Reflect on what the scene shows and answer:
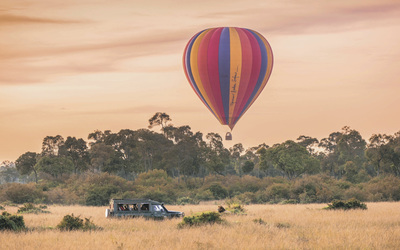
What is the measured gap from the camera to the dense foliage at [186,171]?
63.2 m

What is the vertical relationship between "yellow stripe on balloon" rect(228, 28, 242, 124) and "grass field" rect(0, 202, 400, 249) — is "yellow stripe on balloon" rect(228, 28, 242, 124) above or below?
above

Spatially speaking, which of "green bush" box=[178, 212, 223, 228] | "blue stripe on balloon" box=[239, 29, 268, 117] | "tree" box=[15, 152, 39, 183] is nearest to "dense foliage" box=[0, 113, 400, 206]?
"tree" box=[15, 152, 39, 183]

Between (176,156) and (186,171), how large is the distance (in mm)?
5120

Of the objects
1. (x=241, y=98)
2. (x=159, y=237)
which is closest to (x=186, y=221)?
(x=159, y=237)

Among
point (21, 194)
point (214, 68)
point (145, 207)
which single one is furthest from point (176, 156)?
point (145, 207)

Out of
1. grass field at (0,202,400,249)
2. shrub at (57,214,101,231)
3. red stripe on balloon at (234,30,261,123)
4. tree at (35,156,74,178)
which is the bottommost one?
grass field at (0,202,400,249)

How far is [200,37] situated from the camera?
48.7 meters

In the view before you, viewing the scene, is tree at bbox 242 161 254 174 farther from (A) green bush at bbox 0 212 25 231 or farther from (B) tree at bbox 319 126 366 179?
(A) green bush at bbox 0 212 25 231

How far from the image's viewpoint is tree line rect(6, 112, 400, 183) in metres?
97.7

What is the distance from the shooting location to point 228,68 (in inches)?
1853

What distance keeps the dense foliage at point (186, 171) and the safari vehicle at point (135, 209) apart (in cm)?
3188

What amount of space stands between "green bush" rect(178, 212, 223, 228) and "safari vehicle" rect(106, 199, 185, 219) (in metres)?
2.15

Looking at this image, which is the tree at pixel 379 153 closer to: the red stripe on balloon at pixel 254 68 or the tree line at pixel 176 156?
the tree line at pixel 176 156

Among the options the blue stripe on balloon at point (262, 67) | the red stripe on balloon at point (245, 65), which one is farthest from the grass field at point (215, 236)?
the blue stripe on balloon at point (262, 67)
